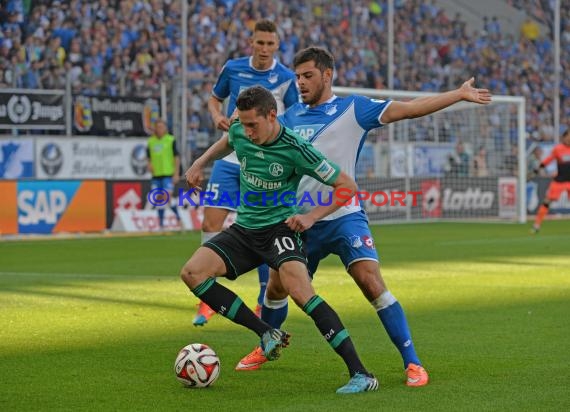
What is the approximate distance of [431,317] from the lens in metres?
9.54

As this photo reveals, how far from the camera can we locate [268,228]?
6504 millimetres

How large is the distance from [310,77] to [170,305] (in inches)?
166

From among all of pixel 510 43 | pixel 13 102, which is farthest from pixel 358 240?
pixel 510 43

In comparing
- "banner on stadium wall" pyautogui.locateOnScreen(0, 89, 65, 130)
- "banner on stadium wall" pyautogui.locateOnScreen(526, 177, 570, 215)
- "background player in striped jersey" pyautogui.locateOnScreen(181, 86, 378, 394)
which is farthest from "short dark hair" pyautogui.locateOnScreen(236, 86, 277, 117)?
"banner on stadium wall" pyautogui.locateOnScreen(526, 177, 570, 215)

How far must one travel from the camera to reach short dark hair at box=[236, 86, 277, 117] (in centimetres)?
628

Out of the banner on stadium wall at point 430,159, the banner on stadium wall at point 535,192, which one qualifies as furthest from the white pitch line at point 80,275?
the banner on stadium wall at point 535,192

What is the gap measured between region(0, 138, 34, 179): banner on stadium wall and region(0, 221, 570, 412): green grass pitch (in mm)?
5410

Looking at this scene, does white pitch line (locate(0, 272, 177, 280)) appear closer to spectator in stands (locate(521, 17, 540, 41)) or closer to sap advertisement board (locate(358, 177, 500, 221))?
sap advertisement board (locate(358, 177, 500, 221))

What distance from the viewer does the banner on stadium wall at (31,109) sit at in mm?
20547

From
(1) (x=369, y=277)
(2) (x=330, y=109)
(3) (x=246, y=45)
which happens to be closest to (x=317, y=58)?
(2) (x=330, y=109)

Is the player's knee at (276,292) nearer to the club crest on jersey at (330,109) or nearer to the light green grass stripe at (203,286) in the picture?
the light green grass stripe at (203,286)

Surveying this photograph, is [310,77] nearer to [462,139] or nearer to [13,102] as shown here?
[13,102]

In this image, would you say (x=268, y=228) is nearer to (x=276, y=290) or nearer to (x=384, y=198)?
(x=276, y=290)

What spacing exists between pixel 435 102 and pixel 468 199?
22034mm
